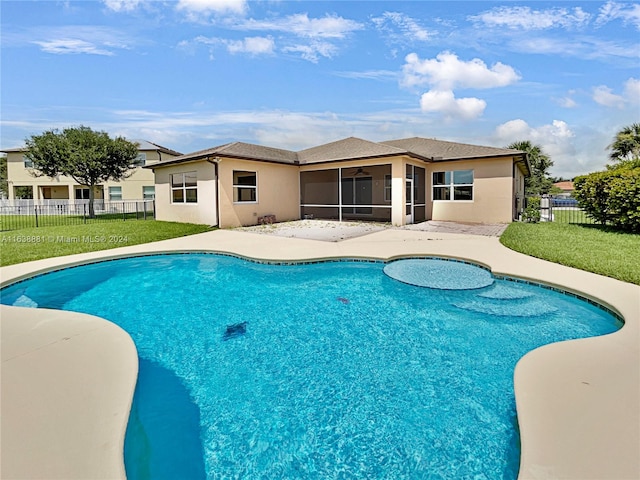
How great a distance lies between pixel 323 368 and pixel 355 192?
17.9m

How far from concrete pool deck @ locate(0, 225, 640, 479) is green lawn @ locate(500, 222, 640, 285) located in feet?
6.07

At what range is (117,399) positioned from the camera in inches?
112

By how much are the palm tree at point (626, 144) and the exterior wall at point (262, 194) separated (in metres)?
27.0

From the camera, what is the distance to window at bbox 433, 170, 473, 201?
1655 cm

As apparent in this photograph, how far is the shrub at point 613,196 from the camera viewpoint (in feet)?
35.6

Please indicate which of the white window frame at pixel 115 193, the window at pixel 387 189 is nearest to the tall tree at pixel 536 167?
the window at pixel 387 189

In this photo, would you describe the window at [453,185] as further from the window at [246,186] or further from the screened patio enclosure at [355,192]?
the window at [246,186]

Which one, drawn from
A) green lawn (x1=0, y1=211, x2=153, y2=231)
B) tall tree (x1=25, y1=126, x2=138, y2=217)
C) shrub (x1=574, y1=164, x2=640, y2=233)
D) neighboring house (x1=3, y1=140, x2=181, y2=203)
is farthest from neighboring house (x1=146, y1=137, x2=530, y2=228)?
neighboring house (x1=3, y1=140, x2=181, y2=203)

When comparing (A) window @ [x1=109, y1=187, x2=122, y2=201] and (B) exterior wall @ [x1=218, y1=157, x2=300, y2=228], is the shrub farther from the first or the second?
(A) window @ [x1=109, y1=187, x2=122, y2=201]

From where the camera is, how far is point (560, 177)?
294ft

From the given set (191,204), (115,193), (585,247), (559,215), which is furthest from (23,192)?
(559,215)

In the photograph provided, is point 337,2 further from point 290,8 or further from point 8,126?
point 8,126

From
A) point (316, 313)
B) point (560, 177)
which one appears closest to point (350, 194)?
point (316, 313)

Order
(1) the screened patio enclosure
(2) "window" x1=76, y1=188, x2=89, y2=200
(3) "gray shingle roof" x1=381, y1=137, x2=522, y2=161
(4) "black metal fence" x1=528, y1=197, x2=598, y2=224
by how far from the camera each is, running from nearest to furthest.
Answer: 1. (3) "gray shingle roof" x1=381, y1=137, x2=522, y2=161
2. (4) "black metal fence" x1=528, y1=197, x2=598, y2=224
3. (1) the screened patio enclosure
4. (2) "window" x1=76, y1=188, x2=89, y2=200
